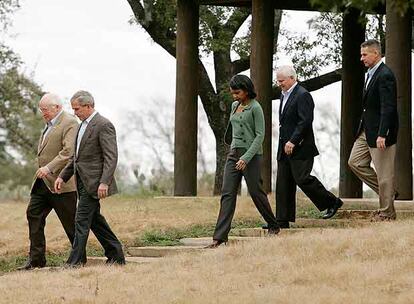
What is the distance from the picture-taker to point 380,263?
1245 centimetres

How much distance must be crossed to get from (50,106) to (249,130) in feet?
7.90

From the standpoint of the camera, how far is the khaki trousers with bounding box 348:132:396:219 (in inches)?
598

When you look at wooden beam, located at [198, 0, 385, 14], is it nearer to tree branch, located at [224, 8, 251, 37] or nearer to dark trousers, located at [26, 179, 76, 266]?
tree branch, located at [224, 8, 251, 37]

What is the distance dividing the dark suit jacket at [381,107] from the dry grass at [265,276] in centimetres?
113

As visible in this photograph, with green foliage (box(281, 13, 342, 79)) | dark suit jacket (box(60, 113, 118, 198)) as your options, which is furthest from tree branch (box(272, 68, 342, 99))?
dark suit jacket (box(60, 113, 118, 198))

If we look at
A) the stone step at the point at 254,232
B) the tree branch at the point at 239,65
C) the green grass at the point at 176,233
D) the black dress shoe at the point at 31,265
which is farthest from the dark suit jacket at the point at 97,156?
the tree branch at the point at 239,65

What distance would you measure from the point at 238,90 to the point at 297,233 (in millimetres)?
1777

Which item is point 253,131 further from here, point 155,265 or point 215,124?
point 215,124

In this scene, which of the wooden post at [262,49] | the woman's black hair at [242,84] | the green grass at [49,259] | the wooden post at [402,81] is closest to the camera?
the woman's black hair at [242,84]

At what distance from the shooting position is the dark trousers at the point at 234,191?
48.0 feet

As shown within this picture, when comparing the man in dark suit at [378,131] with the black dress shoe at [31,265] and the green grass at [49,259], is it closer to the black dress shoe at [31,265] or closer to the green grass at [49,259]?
the green grass at [49,259]

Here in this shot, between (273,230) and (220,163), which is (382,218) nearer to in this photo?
(273,230)

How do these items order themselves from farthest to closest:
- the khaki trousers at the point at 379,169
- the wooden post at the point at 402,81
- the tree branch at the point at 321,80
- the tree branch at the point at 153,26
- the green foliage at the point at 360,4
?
1. the tree branch at the point at 321,80
2. the tree branch at the point at 153,26
3. the wooden post at the point at 402,81
4. the khaki trousers at the point at 379,169
5. the green foliage at the point at 360,4

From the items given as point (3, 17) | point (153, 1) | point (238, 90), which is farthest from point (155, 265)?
point (3, 17)
